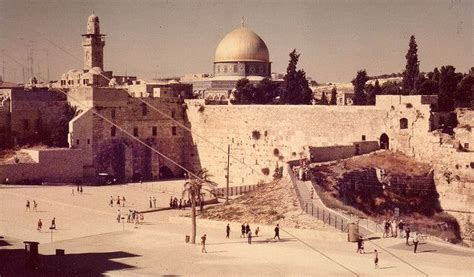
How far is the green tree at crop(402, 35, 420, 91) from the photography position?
133 feet

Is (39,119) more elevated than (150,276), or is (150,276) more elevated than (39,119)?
(39,119)

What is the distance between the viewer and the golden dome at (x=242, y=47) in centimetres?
6100

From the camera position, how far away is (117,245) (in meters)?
24.5

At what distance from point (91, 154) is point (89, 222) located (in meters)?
14.5

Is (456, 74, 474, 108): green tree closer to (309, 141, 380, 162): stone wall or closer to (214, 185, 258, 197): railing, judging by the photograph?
(309, 141, 380, 162): stone wall

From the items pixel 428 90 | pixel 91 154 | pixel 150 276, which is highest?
pixel 428 90

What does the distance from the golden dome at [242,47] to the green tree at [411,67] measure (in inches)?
841

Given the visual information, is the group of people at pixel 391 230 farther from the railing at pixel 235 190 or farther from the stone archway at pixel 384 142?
the railing at pixel 235 190

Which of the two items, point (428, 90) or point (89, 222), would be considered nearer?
point (89, 222)


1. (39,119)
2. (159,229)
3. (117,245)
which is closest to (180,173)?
(39,119)

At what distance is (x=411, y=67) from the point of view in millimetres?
41531

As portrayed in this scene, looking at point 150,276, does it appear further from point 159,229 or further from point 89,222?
point 89,222

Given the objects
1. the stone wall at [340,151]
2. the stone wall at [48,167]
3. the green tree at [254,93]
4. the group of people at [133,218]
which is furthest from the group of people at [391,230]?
the green tree at [254,93]

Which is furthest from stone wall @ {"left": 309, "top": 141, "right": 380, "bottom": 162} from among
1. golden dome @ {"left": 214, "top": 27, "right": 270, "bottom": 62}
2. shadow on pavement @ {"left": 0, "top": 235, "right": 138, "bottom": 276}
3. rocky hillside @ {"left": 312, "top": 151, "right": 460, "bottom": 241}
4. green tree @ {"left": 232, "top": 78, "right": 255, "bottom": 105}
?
golden dome @ {"left": 214, "top": 27, "right": 270, "bottom": 62}
